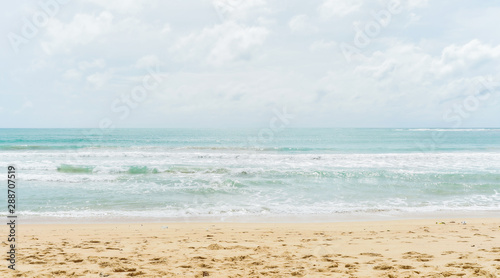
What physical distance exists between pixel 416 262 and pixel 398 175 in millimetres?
13127

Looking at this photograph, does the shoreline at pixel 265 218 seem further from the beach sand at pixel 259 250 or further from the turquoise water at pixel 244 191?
the beach sand at pixel 259 250

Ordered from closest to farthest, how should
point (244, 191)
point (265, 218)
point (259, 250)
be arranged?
point (259, 250), point (265, 218), point (244, 191)

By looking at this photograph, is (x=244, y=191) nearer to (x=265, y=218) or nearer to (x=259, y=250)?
(x=265, y=218)

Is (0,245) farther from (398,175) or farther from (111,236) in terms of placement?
(398,175)

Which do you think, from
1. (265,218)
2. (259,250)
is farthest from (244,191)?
(259,250)

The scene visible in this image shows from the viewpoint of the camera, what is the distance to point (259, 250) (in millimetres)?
6035

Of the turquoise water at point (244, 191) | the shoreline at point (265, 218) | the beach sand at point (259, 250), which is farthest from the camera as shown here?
the turquoise water at point (244, 191)

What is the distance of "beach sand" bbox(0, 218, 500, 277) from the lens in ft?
15.9

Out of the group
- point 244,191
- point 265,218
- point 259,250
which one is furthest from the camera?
point 244,191

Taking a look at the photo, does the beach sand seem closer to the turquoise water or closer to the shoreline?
the shoreline

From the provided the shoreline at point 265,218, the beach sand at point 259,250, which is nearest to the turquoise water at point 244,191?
the shoreline at point 265,218

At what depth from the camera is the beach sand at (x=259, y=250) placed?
191 inches

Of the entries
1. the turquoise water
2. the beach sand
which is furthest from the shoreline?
the beach sand

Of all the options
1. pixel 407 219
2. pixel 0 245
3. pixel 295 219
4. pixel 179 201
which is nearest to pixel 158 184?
pixel 179 201
